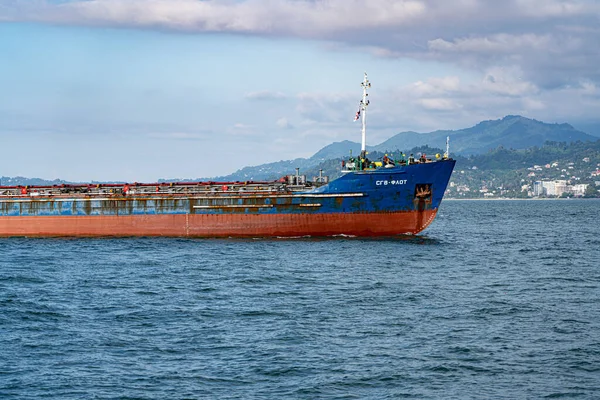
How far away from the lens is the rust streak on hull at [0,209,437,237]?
5756 cm

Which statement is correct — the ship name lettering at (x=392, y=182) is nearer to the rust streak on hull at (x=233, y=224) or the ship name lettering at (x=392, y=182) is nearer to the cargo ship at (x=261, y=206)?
the cargo ship at (x=261, y=206)

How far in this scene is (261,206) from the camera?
191 feet

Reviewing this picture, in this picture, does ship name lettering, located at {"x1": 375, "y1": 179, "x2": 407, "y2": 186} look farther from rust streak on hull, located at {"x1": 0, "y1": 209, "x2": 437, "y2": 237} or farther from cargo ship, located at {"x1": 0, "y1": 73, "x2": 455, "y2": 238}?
rust streak on hull, located at {"x1": 0, "y1": 209, "x2": 437, "y2": 237}

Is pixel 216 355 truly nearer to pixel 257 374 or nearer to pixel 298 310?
pixel 257 374

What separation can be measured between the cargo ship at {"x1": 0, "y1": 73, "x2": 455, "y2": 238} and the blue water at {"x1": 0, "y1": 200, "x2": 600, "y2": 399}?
5.95m

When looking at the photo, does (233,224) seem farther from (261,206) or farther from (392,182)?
(392,182)

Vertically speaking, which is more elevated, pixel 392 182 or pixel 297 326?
pixel 392 182

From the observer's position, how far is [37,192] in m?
68.1

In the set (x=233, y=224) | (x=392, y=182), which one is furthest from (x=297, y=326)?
(x=233, y=224)

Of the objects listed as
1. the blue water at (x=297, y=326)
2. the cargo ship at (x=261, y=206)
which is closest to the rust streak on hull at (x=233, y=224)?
the cargo ship at (x=261, y=206)

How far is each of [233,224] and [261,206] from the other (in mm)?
2973

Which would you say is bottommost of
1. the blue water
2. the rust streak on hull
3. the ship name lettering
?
the blue water

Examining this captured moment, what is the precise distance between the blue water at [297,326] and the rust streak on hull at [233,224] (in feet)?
18.7

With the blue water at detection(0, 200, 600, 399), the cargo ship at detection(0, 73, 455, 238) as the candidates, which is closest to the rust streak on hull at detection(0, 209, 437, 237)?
the cargo ship at detection(0, 73, 455, 238)
